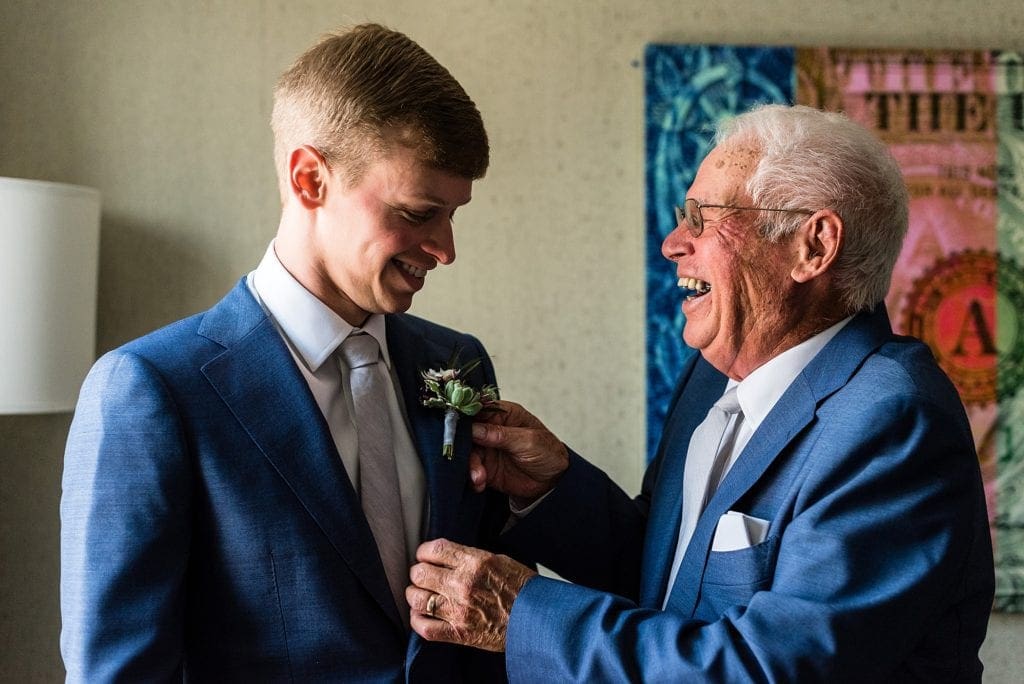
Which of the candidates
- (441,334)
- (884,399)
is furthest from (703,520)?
(441,334)

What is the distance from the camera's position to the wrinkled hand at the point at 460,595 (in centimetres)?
147

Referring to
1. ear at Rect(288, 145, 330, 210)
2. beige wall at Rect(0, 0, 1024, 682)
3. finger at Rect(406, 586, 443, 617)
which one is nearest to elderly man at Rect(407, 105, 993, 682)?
finger at Rect(406, 586, 443, 617)

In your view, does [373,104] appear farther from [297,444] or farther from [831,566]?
[831,566]

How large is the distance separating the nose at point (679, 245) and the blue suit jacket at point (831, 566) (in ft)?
1.07

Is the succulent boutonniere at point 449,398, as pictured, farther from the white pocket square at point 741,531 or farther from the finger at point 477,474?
the white pocket square at point 741,531

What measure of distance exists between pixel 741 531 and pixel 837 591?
0.64 feet

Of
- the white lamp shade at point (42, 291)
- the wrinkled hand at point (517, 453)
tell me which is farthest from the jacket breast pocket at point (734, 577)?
the white lamp shade at point (42, 291)

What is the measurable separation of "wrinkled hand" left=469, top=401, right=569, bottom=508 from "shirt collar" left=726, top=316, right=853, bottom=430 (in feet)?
1.20

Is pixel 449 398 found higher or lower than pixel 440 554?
higher

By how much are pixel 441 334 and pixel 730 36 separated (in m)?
1.77

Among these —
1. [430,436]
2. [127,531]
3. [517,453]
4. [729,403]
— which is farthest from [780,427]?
[127,531]

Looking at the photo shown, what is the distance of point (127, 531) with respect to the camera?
4.16ft

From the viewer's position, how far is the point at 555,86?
308cm

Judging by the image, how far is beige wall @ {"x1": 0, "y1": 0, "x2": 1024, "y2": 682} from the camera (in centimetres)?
297
